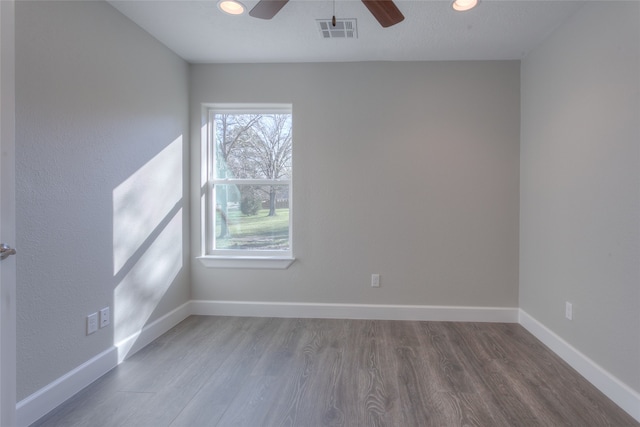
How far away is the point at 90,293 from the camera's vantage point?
1.95 meters

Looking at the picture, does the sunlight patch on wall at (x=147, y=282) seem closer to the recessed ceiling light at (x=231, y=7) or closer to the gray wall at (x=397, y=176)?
the gray wall at (x=397, y=176)

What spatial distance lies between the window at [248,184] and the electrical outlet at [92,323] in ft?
3.82

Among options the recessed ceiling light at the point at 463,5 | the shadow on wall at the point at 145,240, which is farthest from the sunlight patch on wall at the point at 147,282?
the recessed ceiling light at the point at 463,5

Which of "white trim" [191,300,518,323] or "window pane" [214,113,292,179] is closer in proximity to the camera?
"white trim" [191,300,518,323]

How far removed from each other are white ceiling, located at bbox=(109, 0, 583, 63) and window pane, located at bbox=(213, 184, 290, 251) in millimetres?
1294

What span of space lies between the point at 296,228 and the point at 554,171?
2.23 metres

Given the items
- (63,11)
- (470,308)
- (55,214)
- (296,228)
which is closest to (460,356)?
(470,308)

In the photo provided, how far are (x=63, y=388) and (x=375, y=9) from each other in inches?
111

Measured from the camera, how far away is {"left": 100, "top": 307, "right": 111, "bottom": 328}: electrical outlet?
2037 millimetres

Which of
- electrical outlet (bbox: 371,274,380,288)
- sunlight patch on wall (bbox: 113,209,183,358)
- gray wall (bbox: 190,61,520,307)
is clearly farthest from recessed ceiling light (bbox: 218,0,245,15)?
electrical outlet (bbox: 371,274,380,288)

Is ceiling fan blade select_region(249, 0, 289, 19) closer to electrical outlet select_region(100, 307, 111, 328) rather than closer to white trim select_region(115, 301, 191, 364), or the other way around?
electrical outlet select_region(100, 307, 111, 328)

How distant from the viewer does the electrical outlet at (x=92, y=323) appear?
76.5 inches

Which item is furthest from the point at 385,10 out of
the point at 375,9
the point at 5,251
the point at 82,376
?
the point at 82,376

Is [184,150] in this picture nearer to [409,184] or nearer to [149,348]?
[149,348]
